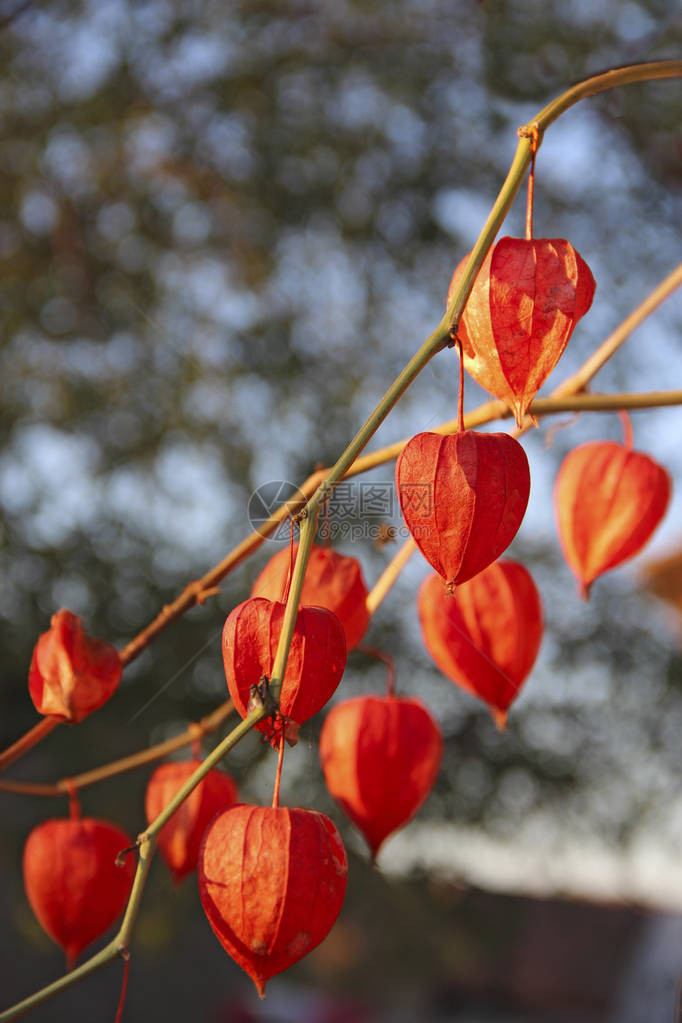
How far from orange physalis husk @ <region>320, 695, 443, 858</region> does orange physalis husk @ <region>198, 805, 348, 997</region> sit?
20 centimetres

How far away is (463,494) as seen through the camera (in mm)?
377

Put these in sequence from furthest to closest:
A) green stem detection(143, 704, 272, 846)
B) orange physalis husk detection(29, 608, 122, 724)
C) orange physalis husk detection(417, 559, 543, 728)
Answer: orange physalis husk detection(417, 559, 543, 728), orange physalis husk detection(29, 608, 122, 724), green stem detection(143, 704, 272, 846)

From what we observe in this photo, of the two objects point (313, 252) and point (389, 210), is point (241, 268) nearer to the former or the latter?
point (313, 252)

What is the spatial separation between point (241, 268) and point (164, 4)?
1.89ft

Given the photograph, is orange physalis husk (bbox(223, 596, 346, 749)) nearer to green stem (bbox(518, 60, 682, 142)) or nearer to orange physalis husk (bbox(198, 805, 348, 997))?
orange physalis husk (bbox(198, 805, 348, 997))

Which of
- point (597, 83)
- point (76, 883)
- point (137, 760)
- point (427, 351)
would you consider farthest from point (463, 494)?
point (76, 883)

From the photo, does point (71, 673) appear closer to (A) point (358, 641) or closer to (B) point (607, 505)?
(A) point (358, 641)

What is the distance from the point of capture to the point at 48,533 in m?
2.00

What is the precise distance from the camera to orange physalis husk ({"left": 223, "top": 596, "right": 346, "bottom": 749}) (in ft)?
1.19

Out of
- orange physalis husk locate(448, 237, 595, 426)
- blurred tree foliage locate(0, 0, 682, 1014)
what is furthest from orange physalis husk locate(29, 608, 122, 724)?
blurred tree foliage locate(0, 0, 682, 1014)

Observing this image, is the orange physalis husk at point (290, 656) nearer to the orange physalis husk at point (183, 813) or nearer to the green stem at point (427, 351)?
the green stem at point (427, 351)

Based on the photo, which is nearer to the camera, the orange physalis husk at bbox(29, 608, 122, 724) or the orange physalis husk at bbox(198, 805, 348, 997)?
the orange physalis husk at bbox(198, 805, 348, 997)

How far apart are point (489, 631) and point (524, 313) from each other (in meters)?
0.25

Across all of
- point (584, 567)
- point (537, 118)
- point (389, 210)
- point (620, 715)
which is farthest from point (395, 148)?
point (537, 118)
